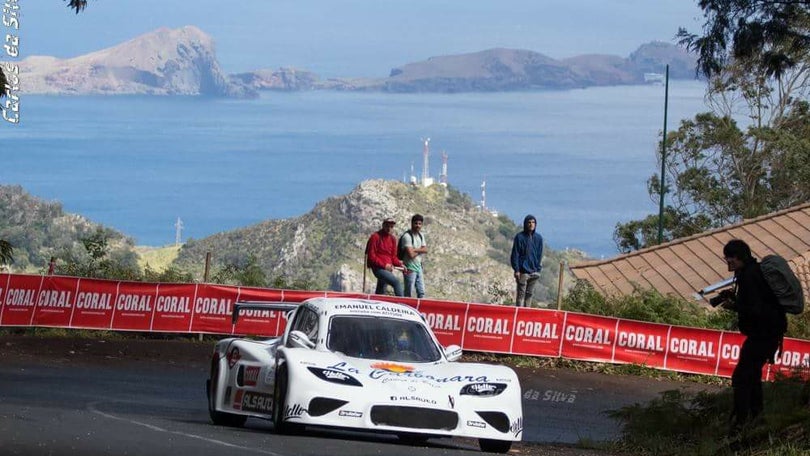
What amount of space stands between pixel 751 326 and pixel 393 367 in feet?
11.0

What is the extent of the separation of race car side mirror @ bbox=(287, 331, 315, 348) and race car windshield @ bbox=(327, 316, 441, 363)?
201 millimetres

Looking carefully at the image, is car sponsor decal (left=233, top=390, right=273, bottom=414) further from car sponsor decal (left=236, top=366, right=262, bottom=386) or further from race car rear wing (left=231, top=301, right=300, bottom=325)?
race car rear wing (left=231, top=301, right=300, bottom=325)

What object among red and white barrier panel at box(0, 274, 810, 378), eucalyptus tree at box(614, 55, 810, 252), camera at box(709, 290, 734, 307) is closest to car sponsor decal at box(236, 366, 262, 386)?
camera at box(709, 290, 734, 307)

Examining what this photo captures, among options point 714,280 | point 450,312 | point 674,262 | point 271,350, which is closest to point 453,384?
point 271,350

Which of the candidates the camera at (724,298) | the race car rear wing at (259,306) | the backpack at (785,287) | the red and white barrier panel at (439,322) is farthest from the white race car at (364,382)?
the red and white barrier panel at (439,322)

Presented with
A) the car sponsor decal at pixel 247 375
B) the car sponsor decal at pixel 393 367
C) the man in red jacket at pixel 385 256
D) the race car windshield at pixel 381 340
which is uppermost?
the race car windshield at pixel 381 340

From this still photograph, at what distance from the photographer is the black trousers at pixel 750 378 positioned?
12625 mm

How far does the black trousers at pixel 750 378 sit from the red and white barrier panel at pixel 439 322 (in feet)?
40.0

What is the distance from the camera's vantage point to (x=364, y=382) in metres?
12.8

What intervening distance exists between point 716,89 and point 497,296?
92.9ft

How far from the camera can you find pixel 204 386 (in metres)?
21.3

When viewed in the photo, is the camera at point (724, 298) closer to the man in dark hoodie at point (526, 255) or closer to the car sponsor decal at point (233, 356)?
Result: the car sponsor decal at point (233, 356)

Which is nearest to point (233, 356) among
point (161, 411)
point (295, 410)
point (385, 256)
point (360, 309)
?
point (360, 309)

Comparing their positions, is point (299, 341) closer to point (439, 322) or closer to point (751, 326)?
point (751, 326)
